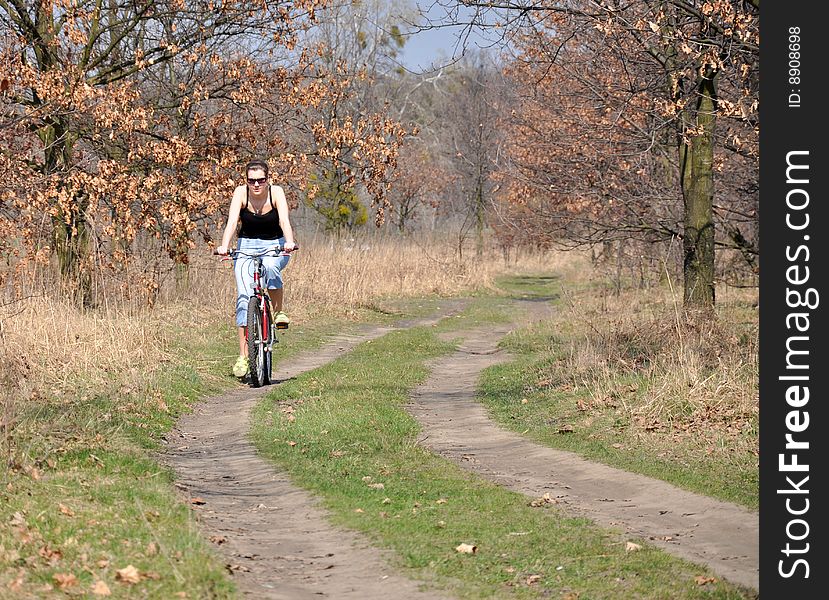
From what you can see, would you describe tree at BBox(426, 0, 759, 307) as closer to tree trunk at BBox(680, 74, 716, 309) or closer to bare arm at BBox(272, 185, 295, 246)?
tree trunk at BBox(680, 74, 716, 309)

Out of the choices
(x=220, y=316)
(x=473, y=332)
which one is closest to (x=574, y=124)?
(x=473, y=332)

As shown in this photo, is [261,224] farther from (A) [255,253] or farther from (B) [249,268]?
(B) [249,268]

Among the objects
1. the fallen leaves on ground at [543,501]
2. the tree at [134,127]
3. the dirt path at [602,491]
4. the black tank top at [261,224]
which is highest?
the tree at [134,127]

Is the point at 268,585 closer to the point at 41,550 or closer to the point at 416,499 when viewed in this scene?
the point at 41,550

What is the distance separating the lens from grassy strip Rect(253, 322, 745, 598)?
18.2 ft

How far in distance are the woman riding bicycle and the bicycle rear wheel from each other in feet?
0.53

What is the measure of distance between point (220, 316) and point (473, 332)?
4908 mm

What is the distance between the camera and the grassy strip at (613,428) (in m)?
8.34

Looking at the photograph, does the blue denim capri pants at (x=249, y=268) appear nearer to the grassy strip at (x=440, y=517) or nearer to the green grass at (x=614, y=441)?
the grassy strip at (x=440, y=517)

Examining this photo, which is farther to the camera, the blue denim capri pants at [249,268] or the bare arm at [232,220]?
the blue denim capri pants at [249,268]

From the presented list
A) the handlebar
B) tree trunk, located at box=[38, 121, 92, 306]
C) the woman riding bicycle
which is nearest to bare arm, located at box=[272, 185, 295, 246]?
the woman riding bicycle

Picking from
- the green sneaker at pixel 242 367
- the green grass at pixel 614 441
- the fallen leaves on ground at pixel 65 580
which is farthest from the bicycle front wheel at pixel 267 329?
the fallen leaves on ground at pixel 65 580

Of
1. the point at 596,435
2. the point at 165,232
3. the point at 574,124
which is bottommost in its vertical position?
the point at 596,435
